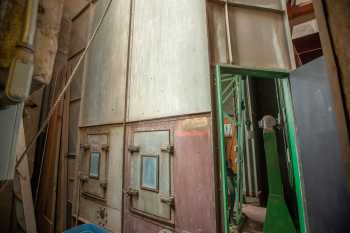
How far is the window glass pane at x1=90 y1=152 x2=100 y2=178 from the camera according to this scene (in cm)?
289

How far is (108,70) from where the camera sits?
3096 millimetres

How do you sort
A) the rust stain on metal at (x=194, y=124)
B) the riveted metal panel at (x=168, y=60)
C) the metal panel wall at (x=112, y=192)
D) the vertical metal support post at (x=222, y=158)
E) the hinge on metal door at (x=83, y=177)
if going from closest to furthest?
the vertical metal support post at (x=222, y=158), the rust stain on metal at (x=194, y=124), the riveted metal panel at (x=168, y=60), the metal panel wall at (x=112, y=192), the hinge on metal door at (x=83, y=177)

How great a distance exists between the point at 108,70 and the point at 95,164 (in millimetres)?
1451

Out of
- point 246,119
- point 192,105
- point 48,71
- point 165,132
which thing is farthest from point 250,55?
point 48,71

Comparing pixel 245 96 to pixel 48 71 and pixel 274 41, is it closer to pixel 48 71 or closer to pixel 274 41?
pixel 274 41

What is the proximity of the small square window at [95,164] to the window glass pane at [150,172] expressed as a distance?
99cm

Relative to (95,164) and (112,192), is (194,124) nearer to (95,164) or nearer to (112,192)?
(112,192)

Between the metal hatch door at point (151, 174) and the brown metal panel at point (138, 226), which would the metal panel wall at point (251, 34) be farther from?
the brown metal panel at point (138, 226)

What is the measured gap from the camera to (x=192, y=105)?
6.49ft

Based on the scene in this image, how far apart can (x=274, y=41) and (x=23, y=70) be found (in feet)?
7.94

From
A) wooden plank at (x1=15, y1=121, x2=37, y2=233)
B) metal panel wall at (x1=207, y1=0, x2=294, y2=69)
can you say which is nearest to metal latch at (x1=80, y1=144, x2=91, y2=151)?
wooden plank at (x1=15, y1=121, x2=37, y2=233)

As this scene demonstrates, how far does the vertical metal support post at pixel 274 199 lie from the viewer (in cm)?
235

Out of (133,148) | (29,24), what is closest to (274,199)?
(133,148)

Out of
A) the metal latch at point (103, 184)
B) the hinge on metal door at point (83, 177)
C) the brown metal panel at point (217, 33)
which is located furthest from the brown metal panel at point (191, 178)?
the hinge on metal door at point (83, 177)
